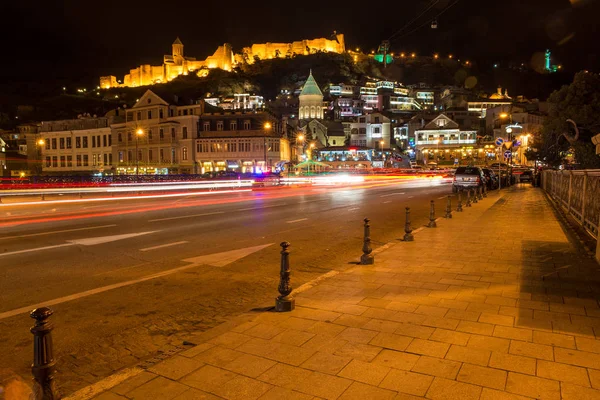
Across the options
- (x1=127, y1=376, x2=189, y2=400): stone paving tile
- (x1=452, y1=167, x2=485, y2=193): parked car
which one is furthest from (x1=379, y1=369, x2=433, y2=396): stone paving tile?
(x1=452, y1=167, x2=485, y2=193): parked car

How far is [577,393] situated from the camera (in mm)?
3650

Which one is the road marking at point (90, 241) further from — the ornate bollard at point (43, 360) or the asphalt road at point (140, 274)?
the ornate bollard at point (43, 360)

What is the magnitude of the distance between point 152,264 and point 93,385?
5.29m

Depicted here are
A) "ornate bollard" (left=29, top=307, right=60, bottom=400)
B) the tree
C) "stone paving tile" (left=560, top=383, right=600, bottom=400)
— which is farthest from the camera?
the tree

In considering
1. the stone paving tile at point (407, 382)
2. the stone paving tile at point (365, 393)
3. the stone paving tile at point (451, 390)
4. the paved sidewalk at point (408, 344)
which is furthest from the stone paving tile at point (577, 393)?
the stone paving tile at point (365, 393)

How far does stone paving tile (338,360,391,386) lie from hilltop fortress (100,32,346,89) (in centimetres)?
17058

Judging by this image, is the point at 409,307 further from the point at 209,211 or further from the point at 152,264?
the point at 209,211

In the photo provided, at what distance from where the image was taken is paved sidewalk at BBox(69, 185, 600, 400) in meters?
3.79

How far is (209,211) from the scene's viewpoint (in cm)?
1980

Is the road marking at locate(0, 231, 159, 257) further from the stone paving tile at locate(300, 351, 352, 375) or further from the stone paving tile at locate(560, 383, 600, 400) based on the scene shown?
the stone paving tile at locate(560, 383, 600, 400)

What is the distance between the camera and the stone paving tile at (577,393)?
11.8ft

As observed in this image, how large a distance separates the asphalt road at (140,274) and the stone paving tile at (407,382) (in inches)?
102

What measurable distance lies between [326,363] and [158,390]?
1623mm

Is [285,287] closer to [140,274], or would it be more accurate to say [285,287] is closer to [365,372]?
[365,372]
